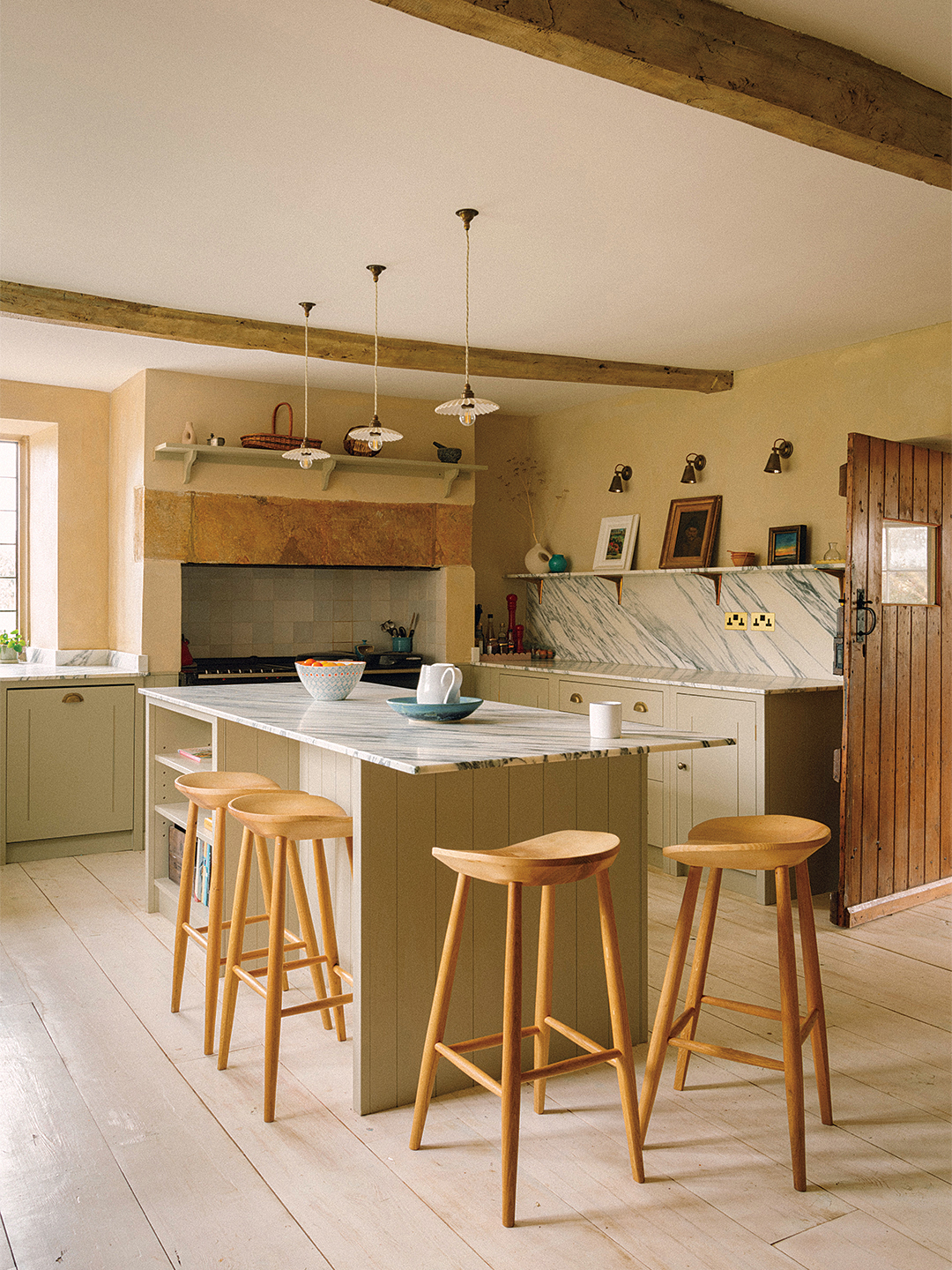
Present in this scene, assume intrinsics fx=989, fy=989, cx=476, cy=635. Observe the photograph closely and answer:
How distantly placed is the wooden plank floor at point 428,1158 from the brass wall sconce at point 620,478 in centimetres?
329

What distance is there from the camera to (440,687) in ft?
9.75

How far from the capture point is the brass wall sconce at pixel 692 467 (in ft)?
17.6

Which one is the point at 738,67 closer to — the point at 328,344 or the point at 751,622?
the point at 328,344

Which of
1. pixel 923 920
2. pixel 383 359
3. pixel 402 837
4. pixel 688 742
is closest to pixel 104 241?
pixel 383 359

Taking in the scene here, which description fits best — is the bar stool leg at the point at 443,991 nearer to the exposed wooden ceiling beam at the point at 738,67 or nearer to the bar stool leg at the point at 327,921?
the bar stool leg at the point at 327,921

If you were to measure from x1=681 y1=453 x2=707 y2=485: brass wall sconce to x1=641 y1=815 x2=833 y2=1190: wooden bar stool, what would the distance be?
10.1 feet

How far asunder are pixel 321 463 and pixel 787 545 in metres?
2.59

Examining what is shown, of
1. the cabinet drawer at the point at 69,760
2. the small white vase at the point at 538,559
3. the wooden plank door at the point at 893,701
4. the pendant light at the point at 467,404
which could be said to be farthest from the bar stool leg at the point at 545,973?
the small white vase at the point at 538,559

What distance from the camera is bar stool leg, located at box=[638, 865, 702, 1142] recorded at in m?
2.34

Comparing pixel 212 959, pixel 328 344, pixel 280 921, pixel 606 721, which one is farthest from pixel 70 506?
pixel 606 721

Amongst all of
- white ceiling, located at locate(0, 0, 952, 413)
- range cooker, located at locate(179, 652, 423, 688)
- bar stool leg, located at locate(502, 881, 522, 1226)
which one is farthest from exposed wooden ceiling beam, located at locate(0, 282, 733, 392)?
bar stool leg, located at locate(502, 881, 522, 1226)

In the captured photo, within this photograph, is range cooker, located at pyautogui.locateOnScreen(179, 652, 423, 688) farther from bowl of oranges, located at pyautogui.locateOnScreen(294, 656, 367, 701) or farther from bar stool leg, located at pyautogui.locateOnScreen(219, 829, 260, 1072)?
bar stool leg, located at pyautogui.locateOnScreen(219, 829, 260, 1072)

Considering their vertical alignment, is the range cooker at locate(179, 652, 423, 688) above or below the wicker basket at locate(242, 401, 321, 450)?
below

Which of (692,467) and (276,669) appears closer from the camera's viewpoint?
(692,467)
